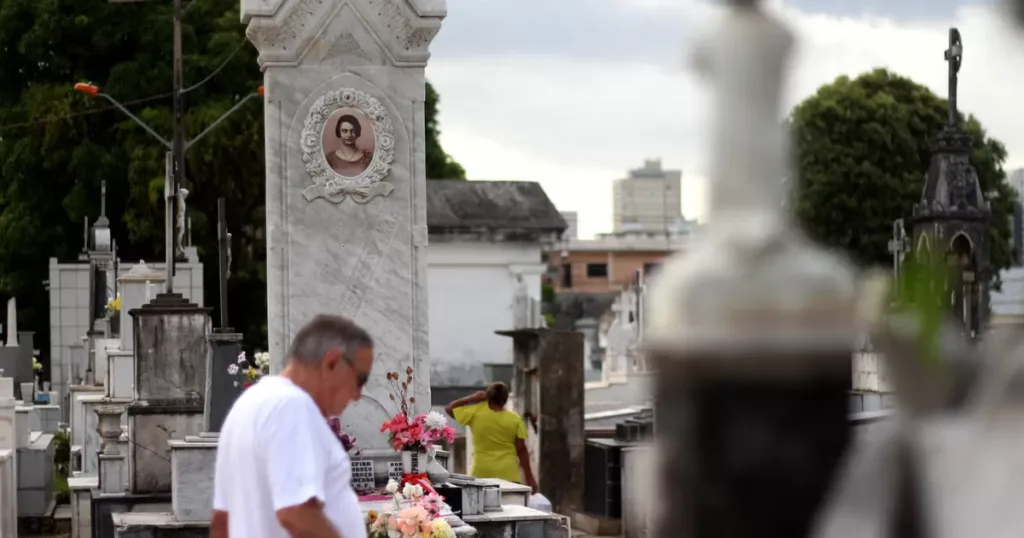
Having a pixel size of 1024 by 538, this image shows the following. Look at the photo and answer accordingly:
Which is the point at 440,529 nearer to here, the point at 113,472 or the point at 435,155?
the point at 113,472

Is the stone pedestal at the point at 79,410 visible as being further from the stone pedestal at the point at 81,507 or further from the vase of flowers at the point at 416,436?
the vase of flowers at the point at 416,436

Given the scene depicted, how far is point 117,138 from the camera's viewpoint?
4222cm

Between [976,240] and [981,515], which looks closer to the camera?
[981,515]

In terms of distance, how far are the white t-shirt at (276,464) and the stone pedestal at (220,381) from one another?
8.22 meters

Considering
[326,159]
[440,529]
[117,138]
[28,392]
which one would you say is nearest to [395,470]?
[326,159]

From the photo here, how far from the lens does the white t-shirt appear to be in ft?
17.6

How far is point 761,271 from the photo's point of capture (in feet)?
6.47

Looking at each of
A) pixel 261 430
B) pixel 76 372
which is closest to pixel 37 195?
pixel 76 372

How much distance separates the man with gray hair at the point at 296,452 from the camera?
536 cm

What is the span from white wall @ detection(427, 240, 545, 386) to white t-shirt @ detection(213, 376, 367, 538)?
3134cm

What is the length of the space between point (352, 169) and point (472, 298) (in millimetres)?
23941

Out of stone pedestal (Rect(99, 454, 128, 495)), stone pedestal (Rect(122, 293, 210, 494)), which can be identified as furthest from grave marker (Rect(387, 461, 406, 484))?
stone pedestal (Rect(99, 454, 128, 495))

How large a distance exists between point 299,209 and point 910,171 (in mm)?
40043

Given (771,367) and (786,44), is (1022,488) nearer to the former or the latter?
(771,367)
